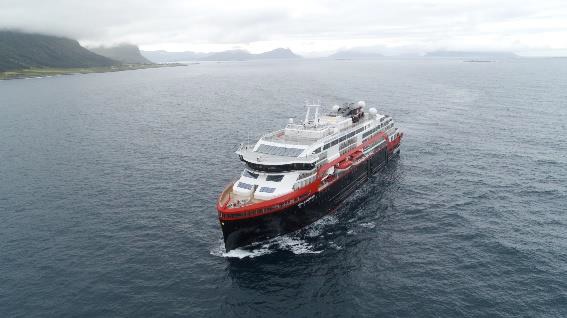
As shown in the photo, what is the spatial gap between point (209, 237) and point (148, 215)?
13.7m

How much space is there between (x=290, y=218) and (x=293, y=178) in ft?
21.2

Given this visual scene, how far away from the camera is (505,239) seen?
56812mm

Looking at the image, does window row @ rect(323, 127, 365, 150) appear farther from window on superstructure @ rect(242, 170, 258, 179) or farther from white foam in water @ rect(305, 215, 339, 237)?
window on superstructure @ rect(242, 170, 258, 179)

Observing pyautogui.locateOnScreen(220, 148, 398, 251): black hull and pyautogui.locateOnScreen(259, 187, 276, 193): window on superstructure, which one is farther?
pyautogui.locateOnScreen(259, 187, 276, 193): window on superstructure

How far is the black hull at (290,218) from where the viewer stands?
55.3 metres

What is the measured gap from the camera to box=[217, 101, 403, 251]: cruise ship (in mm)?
56281

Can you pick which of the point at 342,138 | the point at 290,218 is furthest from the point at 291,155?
the point at 342,138

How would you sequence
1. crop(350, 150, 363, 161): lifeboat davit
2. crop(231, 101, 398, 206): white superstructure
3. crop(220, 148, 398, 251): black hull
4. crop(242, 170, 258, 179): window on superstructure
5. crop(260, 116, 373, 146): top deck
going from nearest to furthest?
crop(220, 148, 398, 251): black hull
crop(231, 101, 398, 206): white superstructure
crop(242, 170, 258, 179): window on superstructure
crop(260, 116, 373, 146): top deck
crop(350, 150, 363, 161): lifeboat davit

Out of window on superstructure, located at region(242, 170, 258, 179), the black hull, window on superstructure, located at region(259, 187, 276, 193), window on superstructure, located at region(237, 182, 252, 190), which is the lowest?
the black hull

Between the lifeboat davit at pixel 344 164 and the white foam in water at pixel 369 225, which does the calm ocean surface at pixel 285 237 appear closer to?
the white foam in water at pixel 369 225

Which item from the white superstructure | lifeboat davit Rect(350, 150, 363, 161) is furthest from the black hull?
the white superstructure

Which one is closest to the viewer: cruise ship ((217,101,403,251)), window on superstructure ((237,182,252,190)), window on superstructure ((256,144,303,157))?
cruise ship ((217,101,403,251))

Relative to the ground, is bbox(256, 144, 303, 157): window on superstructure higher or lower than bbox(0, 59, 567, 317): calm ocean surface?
higher

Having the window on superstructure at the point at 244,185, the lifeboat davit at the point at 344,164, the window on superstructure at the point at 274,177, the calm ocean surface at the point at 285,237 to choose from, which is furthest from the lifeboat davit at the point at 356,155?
the window on superstructure at the point at 244,185
